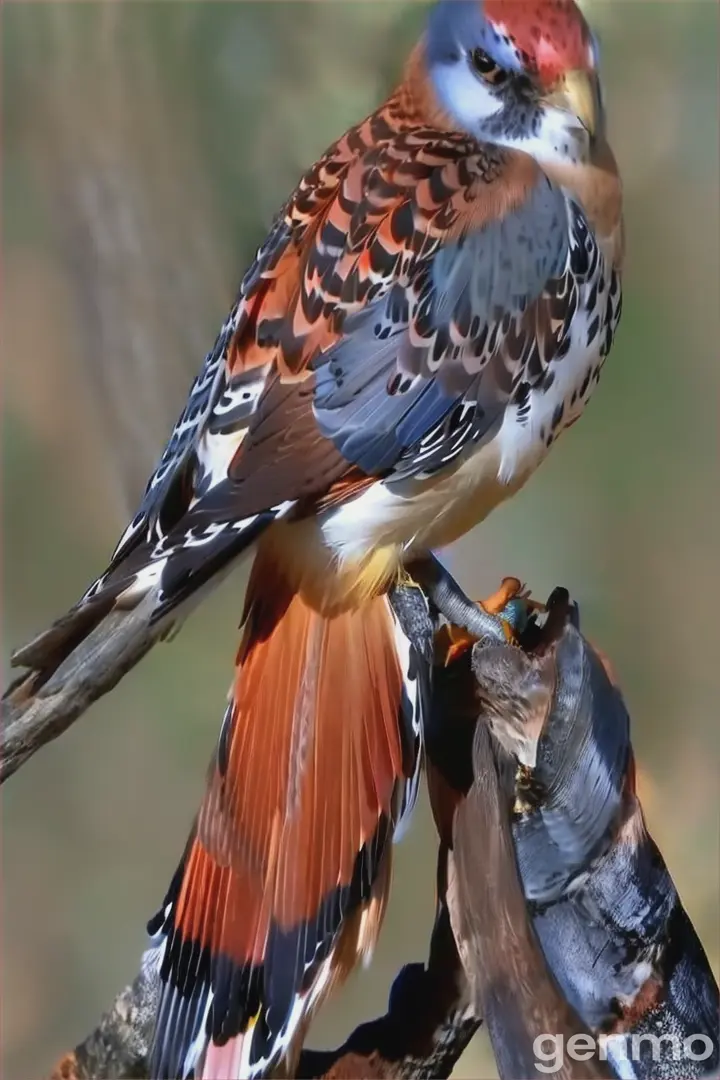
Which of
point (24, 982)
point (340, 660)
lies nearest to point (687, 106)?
point (340, 660)

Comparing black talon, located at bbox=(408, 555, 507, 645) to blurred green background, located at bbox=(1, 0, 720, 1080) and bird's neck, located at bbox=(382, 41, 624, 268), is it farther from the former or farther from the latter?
bird's neck, located at bbox=(382, 41, 624, 268)

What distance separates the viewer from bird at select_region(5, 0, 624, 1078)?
762 millimetres

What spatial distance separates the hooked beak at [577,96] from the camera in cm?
80

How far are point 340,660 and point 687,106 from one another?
596 millimetres

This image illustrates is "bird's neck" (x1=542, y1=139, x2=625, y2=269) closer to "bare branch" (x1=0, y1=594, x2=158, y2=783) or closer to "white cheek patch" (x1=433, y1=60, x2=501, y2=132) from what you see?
"white cheek patch" (x1=433, y1=60, x2=501, y2=132)

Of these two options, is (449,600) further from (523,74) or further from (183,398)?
(523,74)

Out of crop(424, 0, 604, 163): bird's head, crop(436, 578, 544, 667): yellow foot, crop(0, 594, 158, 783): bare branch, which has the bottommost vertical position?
crop(436, 578, 544, 667): yellow foot

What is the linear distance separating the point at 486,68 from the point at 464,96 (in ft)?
0.10

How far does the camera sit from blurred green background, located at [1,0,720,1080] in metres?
0.93

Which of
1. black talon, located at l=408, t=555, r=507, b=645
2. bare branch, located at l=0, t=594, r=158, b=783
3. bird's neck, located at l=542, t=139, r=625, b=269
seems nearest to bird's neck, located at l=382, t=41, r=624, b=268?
bird's neck, located at l=542, t=139, r=625, b=269

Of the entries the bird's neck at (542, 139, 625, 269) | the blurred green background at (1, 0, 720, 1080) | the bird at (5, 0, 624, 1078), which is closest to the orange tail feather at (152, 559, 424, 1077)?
the bird at (5, 0, 624, 1078)

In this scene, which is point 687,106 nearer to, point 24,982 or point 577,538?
point 577,538

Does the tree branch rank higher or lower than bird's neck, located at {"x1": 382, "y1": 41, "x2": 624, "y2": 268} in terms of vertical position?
lower

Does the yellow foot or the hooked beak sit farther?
the yellow foot
